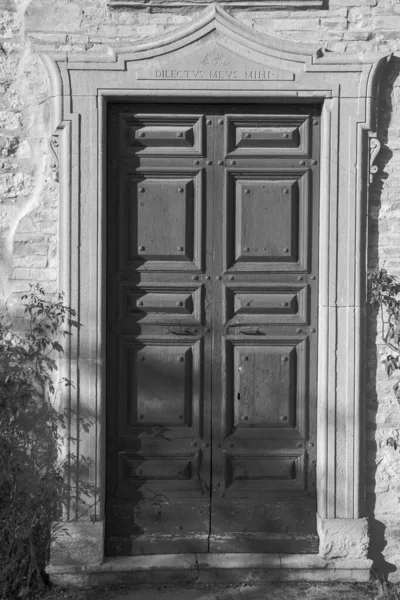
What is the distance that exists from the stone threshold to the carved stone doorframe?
1cm

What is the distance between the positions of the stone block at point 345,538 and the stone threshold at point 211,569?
0.04 meters

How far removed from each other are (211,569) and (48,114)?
286 centimetres

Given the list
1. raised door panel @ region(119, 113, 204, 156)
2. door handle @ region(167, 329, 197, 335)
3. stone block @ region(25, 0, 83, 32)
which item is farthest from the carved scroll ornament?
stone block @ region(25, 0, 83, 32)

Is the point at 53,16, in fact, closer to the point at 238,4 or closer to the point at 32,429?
the point at 238,4

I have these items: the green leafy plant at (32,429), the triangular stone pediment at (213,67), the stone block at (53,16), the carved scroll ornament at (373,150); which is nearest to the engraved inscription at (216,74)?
the triangular stone pediment at (213,67)

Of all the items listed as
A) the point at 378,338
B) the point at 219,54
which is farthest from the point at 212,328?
the point at 219,54

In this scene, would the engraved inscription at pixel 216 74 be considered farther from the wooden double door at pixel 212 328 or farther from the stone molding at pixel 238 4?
the stone molding at pixel 238 4

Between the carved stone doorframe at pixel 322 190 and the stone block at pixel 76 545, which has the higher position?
the carved stone doorframe at pixel 322 190

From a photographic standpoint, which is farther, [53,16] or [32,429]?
[32,429]

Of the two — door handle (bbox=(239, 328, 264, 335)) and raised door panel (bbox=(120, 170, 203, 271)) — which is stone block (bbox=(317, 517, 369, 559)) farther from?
raised door panel (bbox=(120, 170, 203, 271))

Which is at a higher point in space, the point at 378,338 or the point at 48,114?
the point at 48,114

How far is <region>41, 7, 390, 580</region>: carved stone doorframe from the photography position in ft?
15.5

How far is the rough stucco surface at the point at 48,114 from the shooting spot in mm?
4754

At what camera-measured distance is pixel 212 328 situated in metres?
4.93
